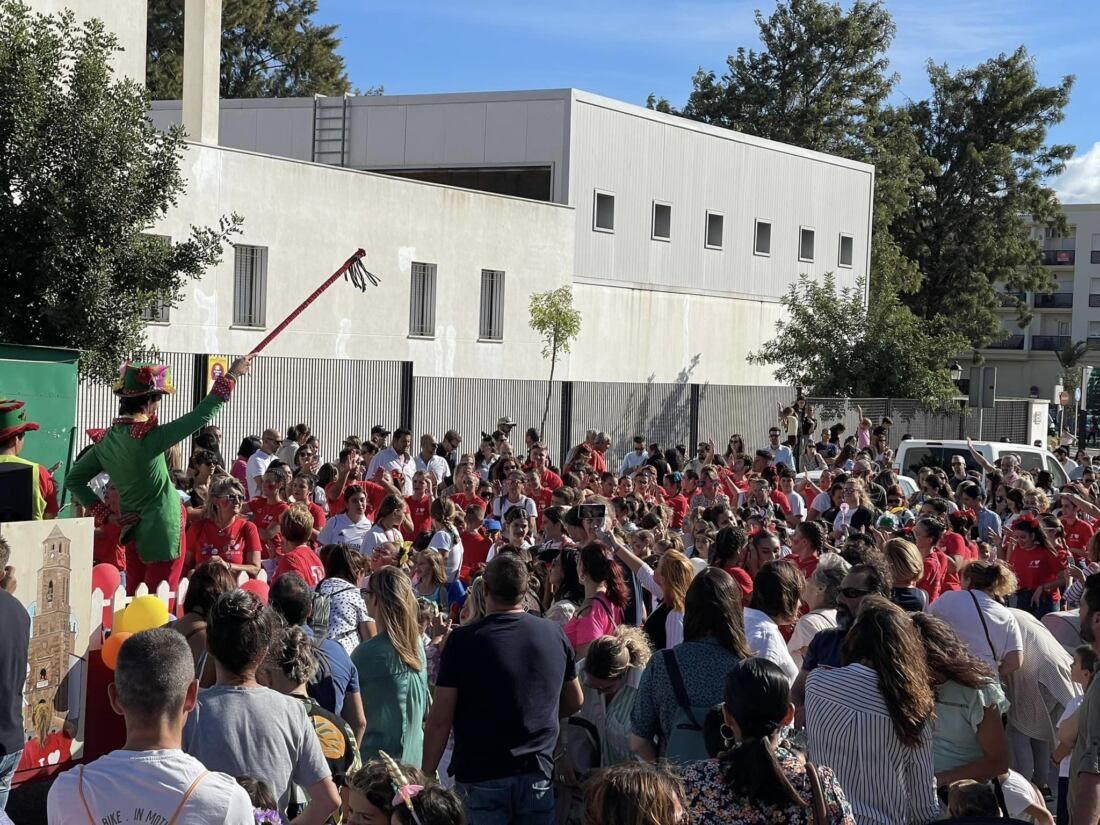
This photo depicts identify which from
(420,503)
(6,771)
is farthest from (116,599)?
(420,503)

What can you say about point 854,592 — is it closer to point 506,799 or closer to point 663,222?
point 506,799

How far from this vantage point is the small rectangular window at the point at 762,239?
39906mm

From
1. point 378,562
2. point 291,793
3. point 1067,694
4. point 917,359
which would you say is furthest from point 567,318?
point 291,793

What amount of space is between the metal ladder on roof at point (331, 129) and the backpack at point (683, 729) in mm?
31714

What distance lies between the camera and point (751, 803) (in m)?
4.45

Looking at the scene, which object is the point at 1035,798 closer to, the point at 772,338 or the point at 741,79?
the point at 772,338

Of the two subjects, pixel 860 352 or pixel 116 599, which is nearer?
pixel 116 599

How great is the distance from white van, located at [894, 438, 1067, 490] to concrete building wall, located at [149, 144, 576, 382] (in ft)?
37.3

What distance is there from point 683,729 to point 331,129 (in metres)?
32.3

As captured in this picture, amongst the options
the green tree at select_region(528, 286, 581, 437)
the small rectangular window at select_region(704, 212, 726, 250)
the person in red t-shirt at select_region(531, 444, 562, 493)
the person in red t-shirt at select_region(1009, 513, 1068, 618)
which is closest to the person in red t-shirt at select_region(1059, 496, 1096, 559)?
the person in red t-shirt at select_region(1009, 513, 1068, 618)

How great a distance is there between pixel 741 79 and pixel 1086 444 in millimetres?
20796

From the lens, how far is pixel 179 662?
13.1 feet

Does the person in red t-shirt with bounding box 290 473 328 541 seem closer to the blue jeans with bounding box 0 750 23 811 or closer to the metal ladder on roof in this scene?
the blue jeans with bounding box 0 750 23 811

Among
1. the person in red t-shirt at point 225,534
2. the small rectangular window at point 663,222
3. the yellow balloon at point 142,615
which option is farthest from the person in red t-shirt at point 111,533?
the small rectangular window at point 663,222
